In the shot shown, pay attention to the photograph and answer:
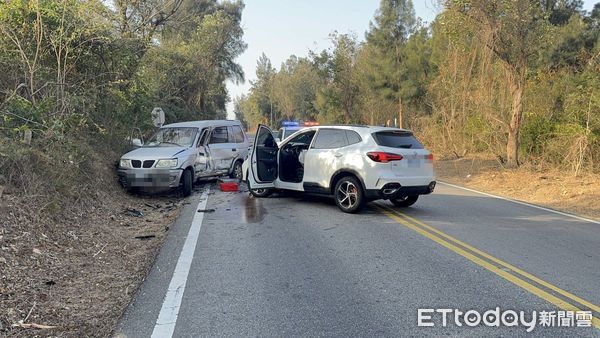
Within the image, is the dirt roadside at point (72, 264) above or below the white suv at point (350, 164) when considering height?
below

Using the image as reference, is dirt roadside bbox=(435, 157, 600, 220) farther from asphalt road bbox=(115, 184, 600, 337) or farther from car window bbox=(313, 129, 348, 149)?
car window bbox=(313, 129, 348, 149)

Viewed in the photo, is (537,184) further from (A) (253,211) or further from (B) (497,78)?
(A) (253,211)

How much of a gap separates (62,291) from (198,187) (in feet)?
29.0

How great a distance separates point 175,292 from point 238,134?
34.2ft

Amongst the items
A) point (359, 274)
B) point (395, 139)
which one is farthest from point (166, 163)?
point (359, 274)

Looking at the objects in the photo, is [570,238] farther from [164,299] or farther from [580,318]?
[164,299]

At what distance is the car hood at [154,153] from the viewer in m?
11.6

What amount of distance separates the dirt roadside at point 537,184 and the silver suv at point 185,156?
24.8ft

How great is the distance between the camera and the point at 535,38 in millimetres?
16047

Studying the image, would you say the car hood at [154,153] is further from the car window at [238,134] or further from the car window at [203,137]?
the car window at [238,134]

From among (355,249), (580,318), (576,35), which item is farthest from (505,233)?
(576,35)

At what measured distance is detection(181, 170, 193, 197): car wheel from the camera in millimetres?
12094

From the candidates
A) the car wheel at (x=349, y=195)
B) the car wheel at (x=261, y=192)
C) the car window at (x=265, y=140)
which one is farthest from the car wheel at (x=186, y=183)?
the car wheel at (x=349, y=195)

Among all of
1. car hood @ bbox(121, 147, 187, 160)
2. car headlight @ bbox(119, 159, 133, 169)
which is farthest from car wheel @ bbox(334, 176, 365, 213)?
car headlight @ bbox(119, 159, 133, 169)
